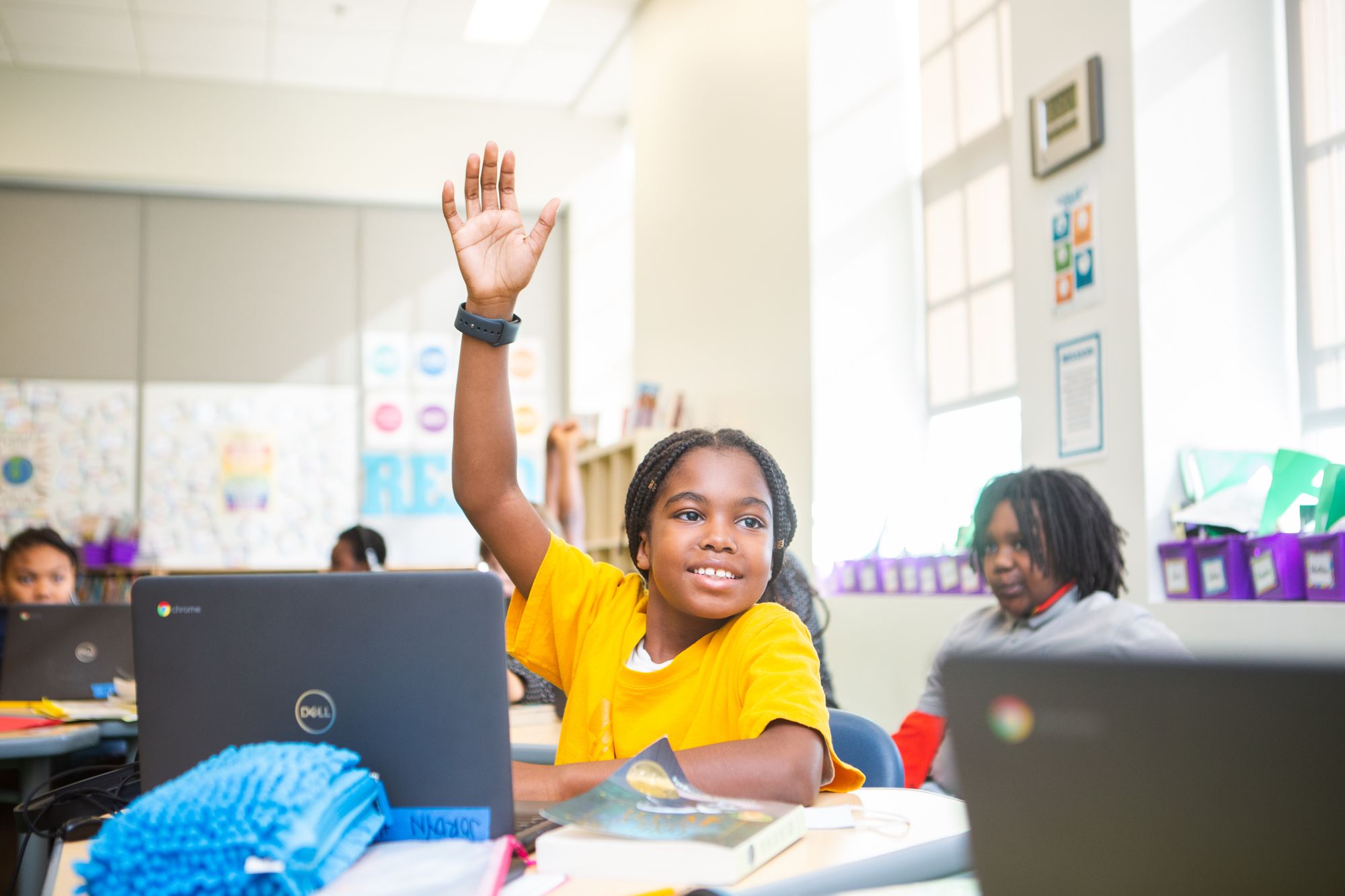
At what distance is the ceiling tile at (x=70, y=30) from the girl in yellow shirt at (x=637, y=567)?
18.4ft

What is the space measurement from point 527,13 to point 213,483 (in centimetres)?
331

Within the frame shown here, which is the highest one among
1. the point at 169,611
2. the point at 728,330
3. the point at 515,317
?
the point at 728,330

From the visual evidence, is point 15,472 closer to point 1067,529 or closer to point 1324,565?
point 1067,529

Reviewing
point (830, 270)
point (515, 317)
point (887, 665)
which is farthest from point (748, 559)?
point (830, 270)

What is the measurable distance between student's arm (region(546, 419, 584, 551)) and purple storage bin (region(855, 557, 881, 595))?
1302mm

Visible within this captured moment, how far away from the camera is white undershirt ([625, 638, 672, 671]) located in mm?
1416

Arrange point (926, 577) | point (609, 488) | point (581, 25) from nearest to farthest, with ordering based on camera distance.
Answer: point (926, 577), point (609, 488), point (581, 25)

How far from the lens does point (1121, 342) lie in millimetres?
2773

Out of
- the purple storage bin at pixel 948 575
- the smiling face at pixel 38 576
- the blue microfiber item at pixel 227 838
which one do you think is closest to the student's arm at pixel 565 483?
the purple storage bin at pixel 948 575

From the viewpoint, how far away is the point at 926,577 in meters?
3.60

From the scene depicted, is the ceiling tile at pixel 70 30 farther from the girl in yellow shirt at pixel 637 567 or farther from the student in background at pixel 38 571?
the girl in yellow shirt at pixel 637 567

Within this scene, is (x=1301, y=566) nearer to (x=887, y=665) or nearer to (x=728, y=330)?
(x=887, y=665)

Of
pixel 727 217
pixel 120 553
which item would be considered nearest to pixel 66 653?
pixel 727 217

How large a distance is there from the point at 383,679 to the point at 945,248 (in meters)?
3.51
